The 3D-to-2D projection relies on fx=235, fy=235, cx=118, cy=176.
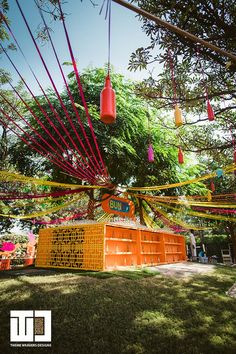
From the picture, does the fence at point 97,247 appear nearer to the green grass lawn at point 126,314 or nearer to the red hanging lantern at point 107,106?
the green grass lawn at point 126,314

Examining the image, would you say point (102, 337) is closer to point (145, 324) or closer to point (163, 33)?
point (145, 324)

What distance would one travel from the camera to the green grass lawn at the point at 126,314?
3.40m

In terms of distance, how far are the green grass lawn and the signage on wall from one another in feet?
11.1

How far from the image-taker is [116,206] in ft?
34.1

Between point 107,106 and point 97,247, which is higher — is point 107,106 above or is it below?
above

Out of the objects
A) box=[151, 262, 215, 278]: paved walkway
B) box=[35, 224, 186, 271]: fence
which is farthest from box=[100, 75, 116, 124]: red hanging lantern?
box=[151, 262, 215, 278]: paved walkway

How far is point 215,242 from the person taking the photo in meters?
30.0

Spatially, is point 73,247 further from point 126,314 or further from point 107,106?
point 107,106

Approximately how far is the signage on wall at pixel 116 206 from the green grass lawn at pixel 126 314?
11.1 feet

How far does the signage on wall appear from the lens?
9.98 m

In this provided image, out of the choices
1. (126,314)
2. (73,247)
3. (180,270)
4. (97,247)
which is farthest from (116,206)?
(126,314)

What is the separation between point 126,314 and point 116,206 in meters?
6.12

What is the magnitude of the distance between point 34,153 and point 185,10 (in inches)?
395

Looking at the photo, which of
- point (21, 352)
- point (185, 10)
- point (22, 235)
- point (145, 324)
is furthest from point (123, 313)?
point (22, 235)
